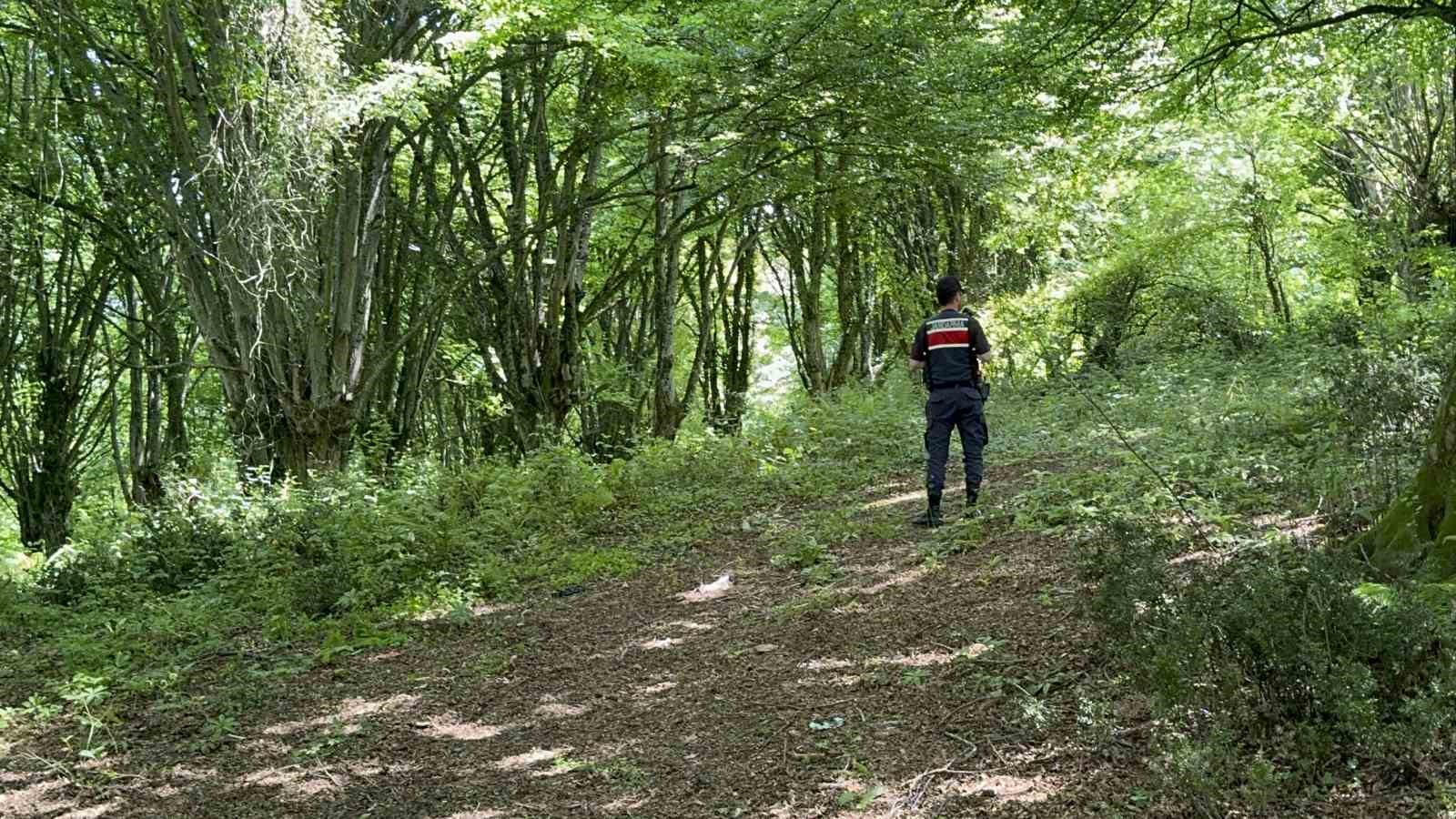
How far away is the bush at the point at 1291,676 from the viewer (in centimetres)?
319

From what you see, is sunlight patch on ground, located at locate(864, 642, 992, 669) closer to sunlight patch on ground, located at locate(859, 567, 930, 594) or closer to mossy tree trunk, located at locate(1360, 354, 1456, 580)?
sunlight patch on ground, located at locate(859, 567, 930, 594)

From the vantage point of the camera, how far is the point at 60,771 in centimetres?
489

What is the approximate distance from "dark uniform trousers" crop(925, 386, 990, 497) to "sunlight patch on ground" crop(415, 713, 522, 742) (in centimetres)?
398

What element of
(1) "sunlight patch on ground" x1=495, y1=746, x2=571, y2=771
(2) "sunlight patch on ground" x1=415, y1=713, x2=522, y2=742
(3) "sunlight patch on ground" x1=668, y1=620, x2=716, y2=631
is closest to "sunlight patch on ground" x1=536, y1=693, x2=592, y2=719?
(2) "sunlight patch on ground" x1=415, y1=713, x2=522, y2=742

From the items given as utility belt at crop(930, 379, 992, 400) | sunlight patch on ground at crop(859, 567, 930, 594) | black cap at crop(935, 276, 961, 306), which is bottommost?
sunlight patch on ground at crop(859, 567, 930, 594)

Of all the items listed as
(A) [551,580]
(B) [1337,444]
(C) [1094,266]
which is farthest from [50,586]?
(C) [1094,266]

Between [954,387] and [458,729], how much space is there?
4577mm

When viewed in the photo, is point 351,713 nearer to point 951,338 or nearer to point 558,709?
point 558,709

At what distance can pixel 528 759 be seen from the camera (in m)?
4.66

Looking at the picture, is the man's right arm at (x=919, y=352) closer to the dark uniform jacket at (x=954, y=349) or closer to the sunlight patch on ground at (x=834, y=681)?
the dark uniform jacket at (x=954, y=349)

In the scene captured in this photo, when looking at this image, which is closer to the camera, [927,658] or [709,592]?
[927,658]

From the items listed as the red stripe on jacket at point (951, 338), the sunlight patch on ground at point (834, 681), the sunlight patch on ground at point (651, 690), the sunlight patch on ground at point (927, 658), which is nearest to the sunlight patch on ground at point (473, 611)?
the sunlight patch on ground at point (651, 690)

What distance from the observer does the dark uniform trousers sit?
25.9 ft

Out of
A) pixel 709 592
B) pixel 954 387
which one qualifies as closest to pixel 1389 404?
pixel 954 387
